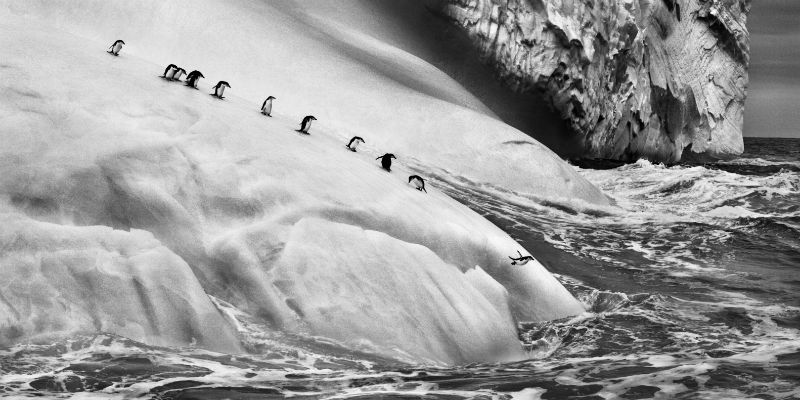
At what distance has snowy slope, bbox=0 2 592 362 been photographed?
8023 millimetres

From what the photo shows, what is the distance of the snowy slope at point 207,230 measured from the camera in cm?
802

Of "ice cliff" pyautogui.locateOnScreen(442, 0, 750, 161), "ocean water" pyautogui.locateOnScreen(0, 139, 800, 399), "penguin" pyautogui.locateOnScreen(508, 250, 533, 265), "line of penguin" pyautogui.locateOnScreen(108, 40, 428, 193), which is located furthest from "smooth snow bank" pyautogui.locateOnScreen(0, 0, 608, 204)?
"ice cliff" pyautogui.locateOnScreen(442, 0, 750, 161)

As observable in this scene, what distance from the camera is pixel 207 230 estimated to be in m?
8.85

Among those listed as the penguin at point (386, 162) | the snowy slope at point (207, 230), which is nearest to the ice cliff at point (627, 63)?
the penguin at point (386, 162)

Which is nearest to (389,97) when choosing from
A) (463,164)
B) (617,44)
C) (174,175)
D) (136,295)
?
A: (463,164)

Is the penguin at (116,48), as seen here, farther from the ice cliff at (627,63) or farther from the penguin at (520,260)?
the ice cliff at (627,63)

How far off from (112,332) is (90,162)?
192cm

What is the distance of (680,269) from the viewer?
14.2 meters

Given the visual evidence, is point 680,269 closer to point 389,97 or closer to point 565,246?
point 565,246

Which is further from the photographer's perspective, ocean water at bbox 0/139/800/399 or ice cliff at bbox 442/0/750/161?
ice cliff at bbox 442/0/750/161

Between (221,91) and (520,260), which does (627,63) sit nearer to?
(520,260)

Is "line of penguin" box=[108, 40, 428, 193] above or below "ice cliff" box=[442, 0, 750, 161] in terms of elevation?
below

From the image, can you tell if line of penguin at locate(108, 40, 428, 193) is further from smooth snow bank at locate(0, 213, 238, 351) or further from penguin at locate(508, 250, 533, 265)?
smooth snow bank at locate(0, 213, 238, 351)

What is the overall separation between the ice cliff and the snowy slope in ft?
58.5
